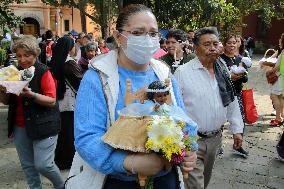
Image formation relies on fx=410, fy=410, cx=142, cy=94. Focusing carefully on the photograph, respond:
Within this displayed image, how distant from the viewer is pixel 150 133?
1.90 meters

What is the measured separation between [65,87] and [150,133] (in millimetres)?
3625

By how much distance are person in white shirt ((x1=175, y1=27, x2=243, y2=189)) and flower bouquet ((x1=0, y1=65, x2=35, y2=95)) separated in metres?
1.35

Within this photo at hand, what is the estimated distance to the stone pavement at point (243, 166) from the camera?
17.3ft

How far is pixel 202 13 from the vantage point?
1376 cm

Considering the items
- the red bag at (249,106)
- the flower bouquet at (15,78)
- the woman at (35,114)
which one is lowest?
the red bag at (249,106)

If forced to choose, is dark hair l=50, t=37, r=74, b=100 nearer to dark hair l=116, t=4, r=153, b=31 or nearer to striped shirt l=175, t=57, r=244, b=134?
striped shirt l=175, t=57, r=244, b=134

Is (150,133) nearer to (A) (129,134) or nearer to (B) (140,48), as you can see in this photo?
(A) (129,134)

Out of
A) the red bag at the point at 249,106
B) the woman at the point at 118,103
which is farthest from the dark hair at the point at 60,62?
the woman at the point at 118,103

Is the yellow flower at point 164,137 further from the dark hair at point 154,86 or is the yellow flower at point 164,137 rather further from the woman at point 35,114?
the woman at point 35,114

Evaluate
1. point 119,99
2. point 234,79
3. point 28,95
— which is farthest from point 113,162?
point 234,79

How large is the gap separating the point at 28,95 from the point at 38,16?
46782 millimetres

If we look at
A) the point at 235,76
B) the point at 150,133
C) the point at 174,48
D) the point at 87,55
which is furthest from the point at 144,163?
the point at 87,55

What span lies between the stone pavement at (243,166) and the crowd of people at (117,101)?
309 millimetres

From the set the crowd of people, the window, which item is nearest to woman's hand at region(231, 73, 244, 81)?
the crowd of people
